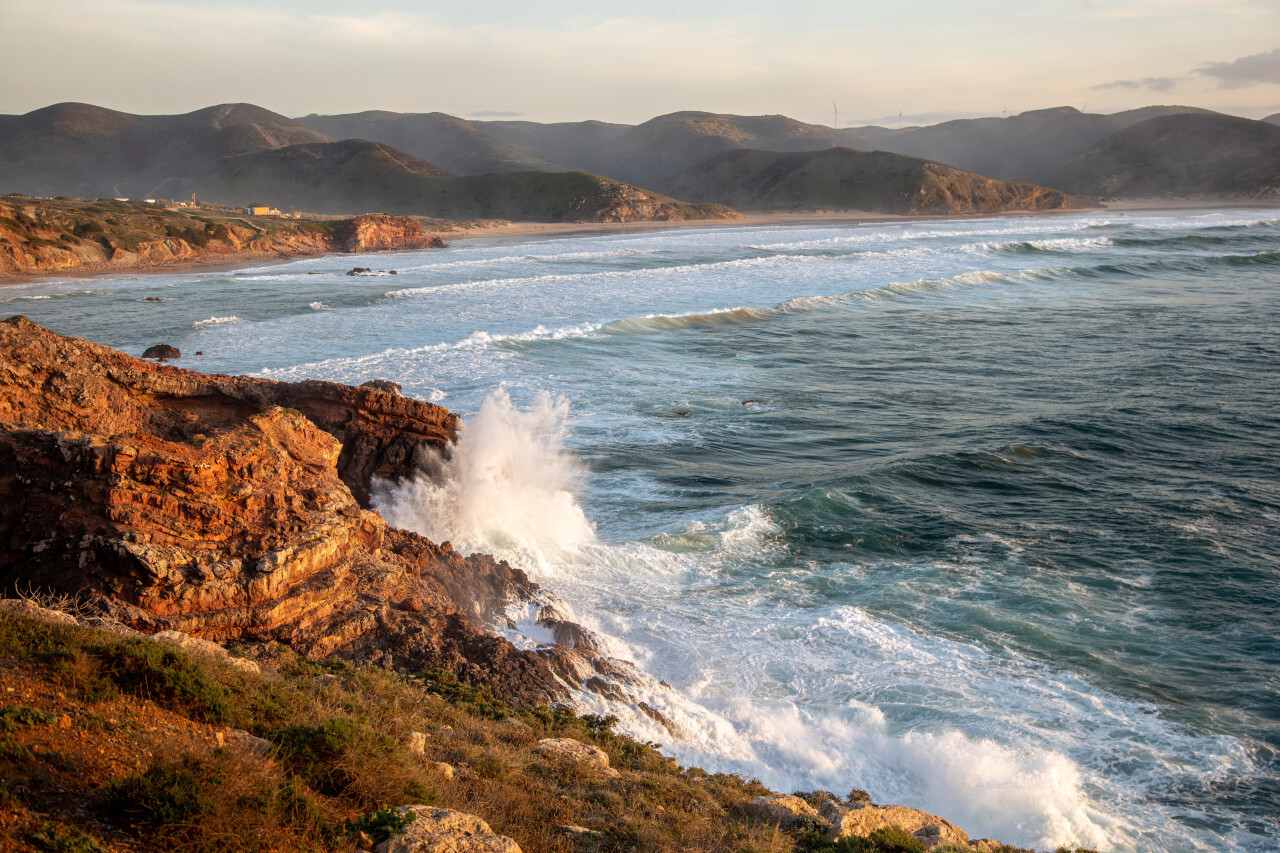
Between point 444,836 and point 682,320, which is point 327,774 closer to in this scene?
point 444,836

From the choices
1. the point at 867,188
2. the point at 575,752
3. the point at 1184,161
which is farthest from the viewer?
the point at 1184,161

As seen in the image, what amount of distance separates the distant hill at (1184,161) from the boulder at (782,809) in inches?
6869

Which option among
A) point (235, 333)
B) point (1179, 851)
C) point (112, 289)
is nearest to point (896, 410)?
point (1179, 851)

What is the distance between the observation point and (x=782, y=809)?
7.18 metres

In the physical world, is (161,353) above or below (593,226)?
below

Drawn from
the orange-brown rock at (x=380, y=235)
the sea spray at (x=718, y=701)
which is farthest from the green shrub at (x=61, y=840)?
the orange-brown rock at (x=380, y=235)

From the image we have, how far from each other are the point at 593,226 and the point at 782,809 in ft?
365

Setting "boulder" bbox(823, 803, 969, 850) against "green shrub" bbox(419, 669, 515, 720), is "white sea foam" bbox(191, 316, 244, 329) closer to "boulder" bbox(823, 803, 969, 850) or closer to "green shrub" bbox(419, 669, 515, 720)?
"green shrub" bbox(419, 669, 515, 720)

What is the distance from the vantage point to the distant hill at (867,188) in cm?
14400

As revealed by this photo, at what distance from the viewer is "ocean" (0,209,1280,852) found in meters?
A: 9.43

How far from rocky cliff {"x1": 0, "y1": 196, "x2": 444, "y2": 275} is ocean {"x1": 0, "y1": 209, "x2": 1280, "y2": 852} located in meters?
19.9

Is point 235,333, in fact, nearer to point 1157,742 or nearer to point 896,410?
point 896,410

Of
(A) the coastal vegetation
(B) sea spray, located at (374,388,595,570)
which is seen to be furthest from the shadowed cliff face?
(B) sea spray, located at (374,388,595,570)

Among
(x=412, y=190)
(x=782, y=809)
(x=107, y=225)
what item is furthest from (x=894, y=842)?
(x=412, y=190)
